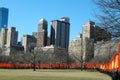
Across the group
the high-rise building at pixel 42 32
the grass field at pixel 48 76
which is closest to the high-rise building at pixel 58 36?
the high-rise building at pixel 42 32

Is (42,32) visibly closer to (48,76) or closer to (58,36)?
(58,36)

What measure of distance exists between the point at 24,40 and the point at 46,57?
2432 inches

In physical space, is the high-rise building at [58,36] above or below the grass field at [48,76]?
above

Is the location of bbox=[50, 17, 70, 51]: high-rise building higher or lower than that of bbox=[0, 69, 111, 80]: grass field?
higher

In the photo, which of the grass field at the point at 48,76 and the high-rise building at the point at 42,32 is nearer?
the grass field at the point at 48,76

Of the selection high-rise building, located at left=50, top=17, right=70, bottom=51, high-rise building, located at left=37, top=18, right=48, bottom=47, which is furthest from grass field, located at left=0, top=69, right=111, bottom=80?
high-rise building, located at left=37, top=18, right=48, bottom=47

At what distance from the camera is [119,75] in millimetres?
19844

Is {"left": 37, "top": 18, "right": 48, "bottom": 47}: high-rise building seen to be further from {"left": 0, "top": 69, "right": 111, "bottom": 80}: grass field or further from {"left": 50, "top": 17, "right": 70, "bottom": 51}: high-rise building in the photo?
{"left": 0, "top": 69, "right": 111, "bottom": 80}: grass field

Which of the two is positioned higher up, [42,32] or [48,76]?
[42,32]

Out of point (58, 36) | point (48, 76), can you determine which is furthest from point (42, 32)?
point (48, 76)

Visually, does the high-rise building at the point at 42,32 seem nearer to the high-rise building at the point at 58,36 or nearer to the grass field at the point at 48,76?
the high-rise building at the point at 58,36

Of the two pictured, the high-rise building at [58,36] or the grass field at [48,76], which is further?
the high-rise building at [58,36]

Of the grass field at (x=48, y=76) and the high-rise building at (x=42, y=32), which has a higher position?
the high-rise building at (x=42, y=32)

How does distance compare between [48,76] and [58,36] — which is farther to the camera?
[58,36]
